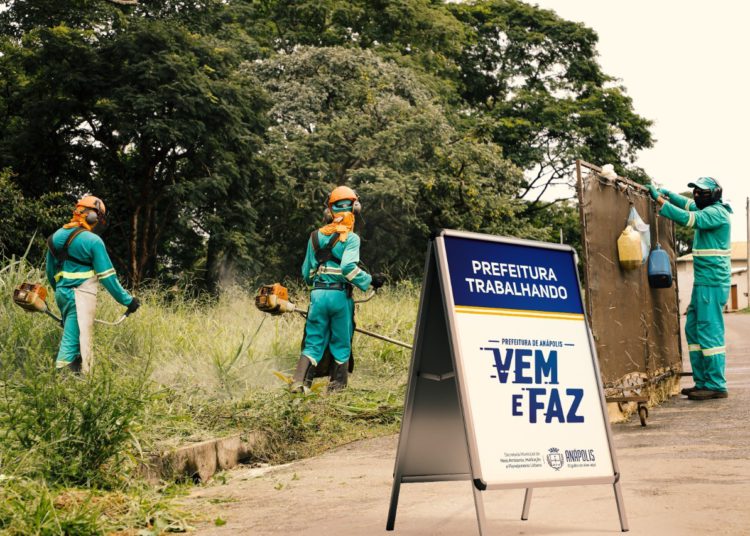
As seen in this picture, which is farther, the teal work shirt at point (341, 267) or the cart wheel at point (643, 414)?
the teal work shirt at point (341, 267)

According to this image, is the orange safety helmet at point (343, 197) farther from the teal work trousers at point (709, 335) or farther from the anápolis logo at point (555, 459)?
the anápolis logo at point (555, 459)

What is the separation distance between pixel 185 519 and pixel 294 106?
25759 mm

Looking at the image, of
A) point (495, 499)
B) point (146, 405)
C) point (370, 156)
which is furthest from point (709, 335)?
point (370, 156)

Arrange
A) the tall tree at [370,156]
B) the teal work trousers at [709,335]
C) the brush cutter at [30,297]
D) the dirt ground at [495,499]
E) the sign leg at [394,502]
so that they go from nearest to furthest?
the sign leg at [394,502] → the dirt ground at [495,499] → the brush cutter at [30,297] → the teal work trousers at [709,335] → the tall tree at [370,156]

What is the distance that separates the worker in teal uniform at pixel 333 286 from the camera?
10.6 metres

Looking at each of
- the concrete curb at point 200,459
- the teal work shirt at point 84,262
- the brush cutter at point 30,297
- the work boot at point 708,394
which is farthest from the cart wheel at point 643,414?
the brush cutter at point 30,297

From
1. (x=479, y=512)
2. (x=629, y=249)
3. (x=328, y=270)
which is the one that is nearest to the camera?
(x=479, y=512)

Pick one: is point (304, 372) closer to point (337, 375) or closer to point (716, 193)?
point (337, 375)

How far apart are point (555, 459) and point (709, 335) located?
6.74 m

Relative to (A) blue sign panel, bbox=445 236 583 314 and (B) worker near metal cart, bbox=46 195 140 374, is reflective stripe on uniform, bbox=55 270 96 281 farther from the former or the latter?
(A) blue sign panel, bbox=445 236 583 314

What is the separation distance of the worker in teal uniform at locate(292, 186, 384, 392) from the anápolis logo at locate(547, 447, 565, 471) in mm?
5484

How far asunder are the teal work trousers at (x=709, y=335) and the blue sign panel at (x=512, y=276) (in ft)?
20.0

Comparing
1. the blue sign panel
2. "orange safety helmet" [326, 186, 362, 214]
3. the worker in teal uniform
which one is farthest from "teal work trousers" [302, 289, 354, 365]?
the blue sign panel

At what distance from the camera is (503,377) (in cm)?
506
